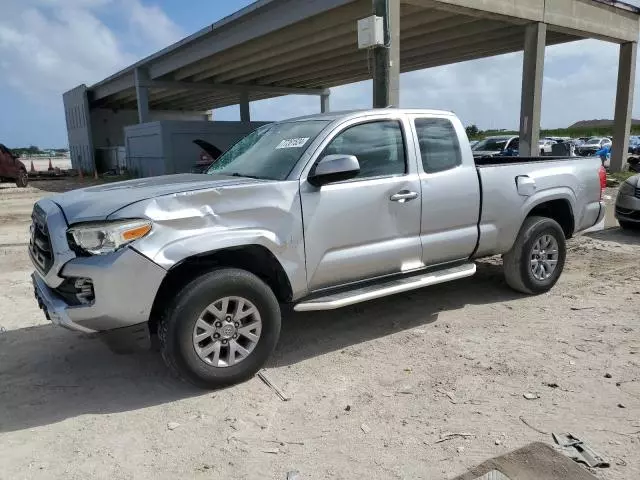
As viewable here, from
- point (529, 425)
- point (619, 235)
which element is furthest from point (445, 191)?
point (619, 235)

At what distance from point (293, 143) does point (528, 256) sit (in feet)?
9.07

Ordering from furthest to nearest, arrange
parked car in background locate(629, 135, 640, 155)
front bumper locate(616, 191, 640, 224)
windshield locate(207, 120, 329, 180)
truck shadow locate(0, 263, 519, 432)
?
parked car in background locate(629, 135, 640, 155), front bumper locate(616, 191, 640, 224), windshield locate(207, 120, 329, 180), truck shadow locate(0, 263, 519, 432)

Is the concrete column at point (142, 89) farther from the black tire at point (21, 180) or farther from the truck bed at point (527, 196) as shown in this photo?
the truck bed at point (527, 196)

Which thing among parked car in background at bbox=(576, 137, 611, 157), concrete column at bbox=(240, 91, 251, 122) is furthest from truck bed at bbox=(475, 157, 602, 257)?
concrete column at bbox=(240, 91, 251, 122)

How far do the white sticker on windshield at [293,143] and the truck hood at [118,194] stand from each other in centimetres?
47

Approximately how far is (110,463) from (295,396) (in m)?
1.22

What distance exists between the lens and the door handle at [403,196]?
14.0 ft

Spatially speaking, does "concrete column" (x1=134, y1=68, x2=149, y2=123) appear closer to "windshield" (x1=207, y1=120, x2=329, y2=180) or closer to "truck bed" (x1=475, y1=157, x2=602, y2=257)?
"windshield" (x1=207, y1=120, x2=329, y2=180)

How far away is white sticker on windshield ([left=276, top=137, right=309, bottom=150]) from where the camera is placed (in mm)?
4177

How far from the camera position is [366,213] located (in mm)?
4145

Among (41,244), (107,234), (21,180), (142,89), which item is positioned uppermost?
(142,89)

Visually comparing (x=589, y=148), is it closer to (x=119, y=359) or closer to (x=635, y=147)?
(x=635, y=147)

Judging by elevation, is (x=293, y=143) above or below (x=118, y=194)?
above

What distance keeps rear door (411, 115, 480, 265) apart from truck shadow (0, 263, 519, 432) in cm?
76
